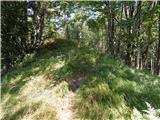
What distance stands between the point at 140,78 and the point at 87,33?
83.7ft

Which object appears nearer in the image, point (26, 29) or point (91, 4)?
point (26, 29)

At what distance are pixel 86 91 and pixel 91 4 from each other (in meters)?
6.76

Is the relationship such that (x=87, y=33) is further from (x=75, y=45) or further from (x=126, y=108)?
(x=126, y=108)

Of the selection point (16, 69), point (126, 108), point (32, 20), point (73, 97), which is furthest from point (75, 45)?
point (126, 108)

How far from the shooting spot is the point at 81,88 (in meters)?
6.20

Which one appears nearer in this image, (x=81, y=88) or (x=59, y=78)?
(x=81, y=88)

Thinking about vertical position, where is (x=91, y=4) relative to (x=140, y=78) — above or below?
above

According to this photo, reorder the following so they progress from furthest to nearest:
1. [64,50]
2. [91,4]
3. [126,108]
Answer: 1. [91,4]
2. [64,50]
3. [126,108]

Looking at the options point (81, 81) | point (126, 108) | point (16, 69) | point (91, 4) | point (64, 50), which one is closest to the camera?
point (126, 108)

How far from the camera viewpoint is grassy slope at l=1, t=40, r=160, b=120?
5477 mm

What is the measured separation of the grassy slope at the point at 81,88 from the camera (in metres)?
5.48

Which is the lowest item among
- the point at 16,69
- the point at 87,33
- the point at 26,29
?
the point at 87,33

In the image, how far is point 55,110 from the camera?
18.3ft

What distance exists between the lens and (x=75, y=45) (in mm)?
10484
